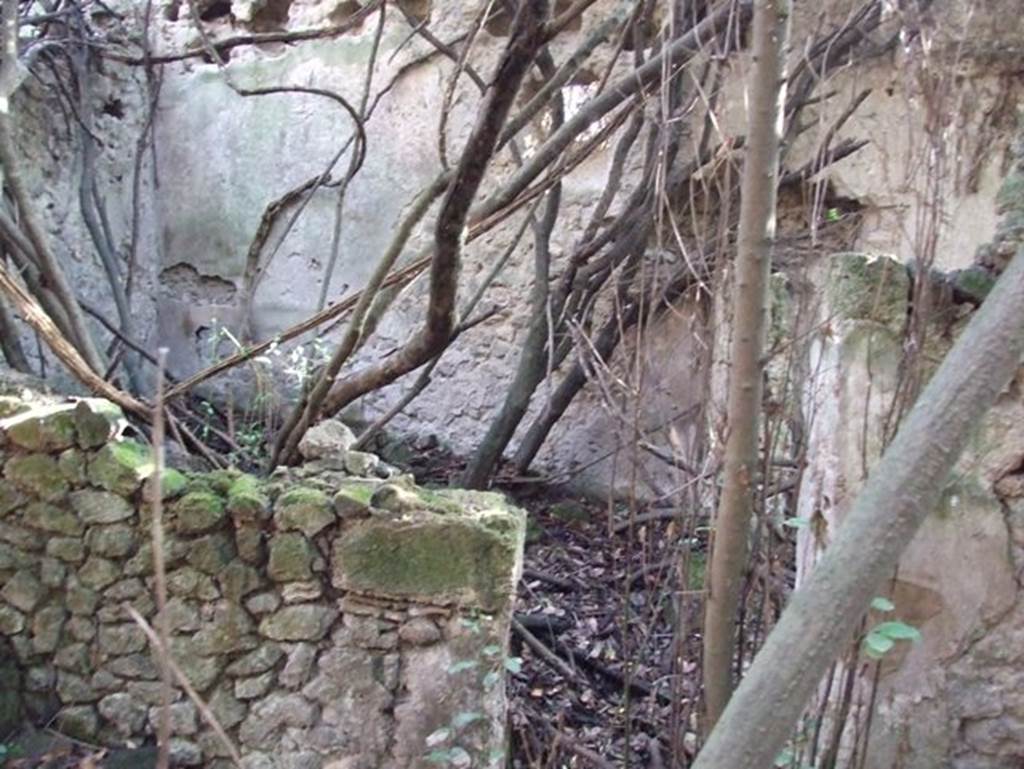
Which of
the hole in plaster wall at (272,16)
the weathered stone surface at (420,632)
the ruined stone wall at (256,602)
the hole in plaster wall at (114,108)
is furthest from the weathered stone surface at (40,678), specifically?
the hole in plaster wall at (272,16)

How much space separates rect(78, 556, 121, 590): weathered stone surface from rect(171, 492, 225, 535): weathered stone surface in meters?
0.26

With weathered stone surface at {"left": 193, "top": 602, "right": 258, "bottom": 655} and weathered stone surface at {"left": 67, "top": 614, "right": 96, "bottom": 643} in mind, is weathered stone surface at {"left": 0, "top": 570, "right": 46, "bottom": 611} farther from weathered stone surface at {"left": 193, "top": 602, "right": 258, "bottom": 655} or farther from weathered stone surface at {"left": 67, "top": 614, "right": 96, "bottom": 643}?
weathered stone surface at {"left": 193, "top": 602, "right": 258, "bottom": 655}

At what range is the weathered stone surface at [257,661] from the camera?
258 cm

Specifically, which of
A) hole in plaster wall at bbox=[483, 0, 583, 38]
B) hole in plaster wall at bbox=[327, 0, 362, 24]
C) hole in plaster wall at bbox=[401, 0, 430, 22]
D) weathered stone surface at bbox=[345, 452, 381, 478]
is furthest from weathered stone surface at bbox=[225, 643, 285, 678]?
hole in plaster wall at bbox=[327, 0, 362, 24]

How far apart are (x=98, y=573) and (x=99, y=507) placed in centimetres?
18

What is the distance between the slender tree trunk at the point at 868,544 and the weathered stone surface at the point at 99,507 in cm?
208

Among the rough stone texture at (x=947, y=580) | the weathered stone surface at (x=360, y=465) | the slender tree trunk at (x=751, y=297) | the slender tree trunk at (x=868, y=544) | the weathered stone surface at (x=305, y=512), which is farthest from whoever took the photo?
the weathered stone surface at (x=360, y=465)

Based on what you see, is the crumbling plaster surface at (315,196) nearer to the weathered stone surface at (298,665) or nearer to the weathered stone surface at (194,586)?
the weathered stone surface at (298,665)

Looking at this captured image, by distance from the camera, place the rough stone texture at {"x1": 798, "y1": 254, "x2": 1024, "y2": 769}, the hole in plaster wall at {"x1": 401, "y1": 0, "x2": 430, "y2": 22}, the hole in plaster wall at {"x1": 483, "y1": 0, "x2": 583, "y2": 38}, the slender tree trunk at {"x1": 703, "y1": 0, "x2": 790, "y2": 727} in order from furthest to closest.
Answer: the hole in plaster wall at {"x1": 401, "y1": 0, "x2": 430, "y2": 22}, the hole in plaster wall at {"x1": 483, "y1": 0, "x2": 583, "y2": 38}, the rough stone texture at {"x1": 798, "y1": 254, "x2": 1024, "y2": 769}, the slender tree trunk at {"x1": 703, "y1": 0, "x2": 790, "y2": 727}

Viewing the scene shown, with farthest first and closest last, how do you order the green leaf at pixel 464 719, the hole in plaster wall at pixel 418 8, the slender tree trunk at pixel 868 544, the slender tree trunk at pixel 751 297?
the hole in plaster wall at pixel 418 8 < the green leaf at pixel 464 719 < the slender tree trunk at pixel 751 297 < the slender tree trunk at pixel 868 544

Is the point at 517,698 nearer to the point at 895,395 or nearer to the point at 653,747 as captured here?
the point at 653,747

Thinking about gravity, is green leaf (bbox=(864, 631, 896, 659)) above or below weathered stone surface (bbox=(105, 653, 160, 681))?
above

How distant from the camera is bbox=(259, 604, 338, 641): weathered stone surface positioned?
2547mm

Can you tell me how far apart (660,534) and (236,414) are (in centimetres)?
265
